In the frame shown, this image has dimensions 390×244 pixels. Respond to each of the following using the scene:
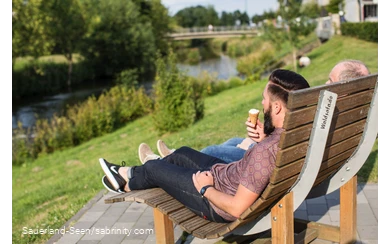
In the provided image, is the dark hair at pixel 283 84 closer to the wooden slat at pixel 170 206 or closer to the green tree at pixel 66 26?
the wooden slat at pixel 170 206

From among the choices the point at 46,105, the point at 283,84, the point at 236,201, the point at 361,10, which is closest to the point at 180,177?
the point at 236,201

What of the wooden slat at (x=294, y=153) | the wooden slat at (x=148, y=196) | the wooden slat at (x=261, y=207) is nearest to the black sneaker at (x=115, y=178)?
the wooden slat at (x=148, y=196)

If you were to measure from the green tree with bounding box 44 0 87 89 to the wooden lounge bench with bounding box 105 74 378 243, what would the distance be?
106 ft

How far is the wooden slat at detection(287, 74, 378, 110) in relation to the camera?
2369mm

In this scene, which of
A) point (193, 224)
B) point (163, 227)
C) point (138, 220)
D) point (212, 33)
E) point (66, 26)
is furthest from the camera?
point (212, 33)

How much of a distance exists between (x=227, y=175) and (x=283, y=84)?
2.21ft

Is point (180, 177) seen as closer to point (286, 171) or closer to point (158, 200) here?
point (158, 200)

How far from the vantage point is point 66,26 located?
1453 inches

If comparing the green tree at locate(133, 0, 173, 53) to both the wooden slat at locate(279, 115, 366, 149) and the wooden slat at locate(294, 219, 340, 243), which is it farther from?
the wooden slat at locate(279, 115, 366, 149)

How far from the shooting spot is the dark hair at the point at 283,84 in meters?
2.70

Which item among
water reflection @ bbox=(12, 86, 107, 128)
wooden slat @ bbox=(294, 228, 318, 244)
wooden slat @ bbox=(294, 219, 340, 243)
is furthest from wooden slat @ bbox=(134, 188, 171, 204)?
water reflection @ bbox=(12, 86, 107, 128)

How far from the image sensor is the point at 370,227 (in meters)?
3.81

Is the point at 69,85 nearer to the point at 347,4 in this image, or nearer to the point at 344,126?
the point at 347,4

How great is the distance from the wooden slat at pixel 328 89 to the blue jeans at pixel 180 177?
892mm
